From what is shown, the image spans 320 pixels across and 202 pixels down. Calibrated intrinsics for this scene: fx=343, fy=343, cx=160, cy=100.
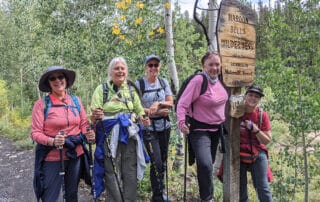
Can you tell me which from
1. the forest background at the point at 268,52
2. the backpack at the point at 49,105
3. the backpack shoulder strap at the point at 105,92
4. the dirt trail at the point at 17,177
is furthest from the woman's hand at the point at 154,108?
the dirt trail at the point at 17,177

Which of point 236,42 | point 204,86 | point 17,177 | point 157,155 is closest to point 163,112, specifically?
point 157,155

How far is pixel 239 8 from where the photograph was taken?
165 inches

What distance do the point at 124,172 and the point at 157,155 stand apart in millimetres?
751

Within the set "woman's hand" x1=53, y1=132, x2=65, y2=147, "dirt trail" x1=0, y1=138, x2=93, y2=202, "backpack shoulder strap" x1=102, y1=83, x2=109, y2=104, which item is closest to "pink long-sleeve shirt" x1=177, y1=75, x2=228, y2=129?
"backpack shoulder strap" x1=102, y1=83, x2=109, y2=104

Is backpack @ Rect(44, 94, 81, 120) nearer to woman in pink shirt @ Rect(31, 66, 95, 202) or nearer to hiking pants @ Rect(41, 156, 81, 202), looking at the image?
woman in pink shirt @ Rect(31, 66, 95, 202)

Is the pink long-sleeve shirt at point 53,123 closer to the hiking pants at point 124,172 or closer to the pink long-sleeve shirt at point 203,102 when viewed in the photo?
the hiking pants at point 124,172

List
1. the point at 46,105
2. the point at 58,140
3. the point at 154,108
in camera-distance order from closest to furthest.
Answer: the point at 58,140, the point at 46,105, the point at 154,108

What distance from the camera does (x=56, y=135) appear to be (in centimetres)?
382

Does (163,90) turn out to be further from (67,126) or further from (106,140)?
(67,126)

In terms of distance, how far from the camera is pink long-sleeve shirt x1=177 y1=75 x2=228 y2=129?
161 inches

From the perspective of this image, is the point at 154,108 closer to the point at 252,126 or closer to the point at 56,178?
the point at 252,126

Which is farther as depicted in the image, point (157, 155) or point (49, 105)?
point (157, 155)

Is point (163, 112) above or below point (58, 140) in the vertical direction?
above

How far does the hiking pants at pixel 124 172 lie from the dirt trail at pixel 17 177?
7.17 feet
